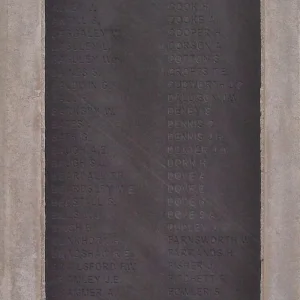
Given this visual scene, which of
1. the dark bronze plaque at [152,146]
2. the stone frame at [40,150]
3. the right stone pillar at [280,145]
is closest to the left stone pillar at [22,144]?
the stone frame at [40,150]

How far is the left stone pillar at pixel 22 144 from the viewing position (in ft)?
14.0

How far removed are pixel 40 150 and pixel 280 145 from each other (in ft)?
6.78

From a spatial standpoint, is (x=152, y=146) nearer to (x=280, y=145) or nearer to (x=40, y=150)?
(x=40, y=150)

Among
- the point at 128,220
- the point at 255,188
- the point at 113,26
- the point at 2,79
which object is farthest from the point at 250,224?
the point at 2,79

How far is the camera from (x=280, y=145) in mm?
4305

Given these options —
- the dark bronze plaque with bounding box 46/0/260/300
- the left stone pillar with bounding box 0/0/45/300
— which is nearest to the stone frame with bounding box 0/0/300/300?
the left stone pillar with bounding box 0/0/45/300

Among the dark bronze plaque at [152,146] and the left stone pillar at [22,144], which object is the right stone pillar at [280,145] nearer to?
the dark bronze plaque at [152,146]

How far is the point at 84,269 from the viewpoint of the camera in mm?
4492

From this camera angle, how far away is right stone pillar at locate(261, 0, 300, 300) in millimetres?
4293

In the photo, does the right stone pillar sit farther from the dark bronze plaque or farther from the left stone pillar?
the left stone pillar

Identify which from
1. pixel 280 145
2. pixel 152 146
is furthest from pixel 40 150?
pixel 280 145

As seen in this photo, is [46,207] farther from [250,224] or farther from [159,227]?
[250,224]

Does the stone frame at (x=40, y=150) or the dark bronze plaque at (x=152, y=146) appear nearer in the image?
the stone frame at (x=40, y=150)

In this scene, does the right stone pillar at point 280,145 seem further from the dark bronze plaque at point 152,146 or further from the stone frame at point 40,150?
the dark bronze plaque at point 152,146
